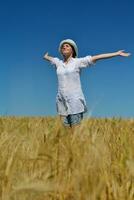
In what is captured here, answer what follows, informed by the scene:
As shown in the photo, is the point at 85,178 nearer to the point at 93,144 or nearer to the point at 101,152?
the point at 101,152

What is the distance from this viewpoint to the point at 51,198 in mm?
1683

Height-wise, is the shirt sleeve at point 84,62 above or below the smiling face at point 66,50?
below

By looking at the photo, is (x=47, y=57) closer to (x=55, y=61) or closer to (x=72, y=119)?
(x=55, y=61)

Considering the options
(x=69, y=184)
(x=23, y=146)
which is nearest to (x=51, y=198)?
(x=69, y=184)

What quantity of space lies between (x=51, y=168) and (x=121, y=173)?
29 centimetres

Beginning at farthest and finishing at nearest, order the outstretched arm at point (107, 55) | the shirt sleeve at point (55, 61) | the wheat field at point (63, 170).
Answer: the shirt sleeve at point (55, 61) → the outstretched arm at point (107, 55) → the wheat field at point (63, 170)

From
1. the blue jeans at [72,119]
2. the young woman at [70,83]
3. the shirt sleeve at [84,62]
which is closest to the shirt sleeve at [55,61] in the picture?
the young woman at [70,83]

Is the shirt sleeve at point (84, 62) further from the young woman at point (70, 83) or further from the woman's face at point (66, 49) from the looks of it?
the woman's face at point (66, 49)

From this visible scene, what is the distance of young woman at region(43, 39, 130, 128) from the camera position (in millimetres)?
6145

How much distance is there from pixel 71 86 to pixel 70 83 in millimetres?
42

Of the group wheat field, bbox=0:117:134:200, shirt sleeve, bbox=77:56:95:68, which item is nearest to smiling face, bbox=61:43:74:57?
shirt sleeve, bbox=77:56:95:68

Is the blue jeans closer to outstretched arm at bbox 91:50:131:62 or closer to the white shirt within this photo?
the white shirt

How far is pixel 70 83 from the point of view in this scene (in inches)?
247

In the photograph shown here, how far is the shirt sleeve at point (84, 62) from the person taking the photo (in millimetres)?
6277
